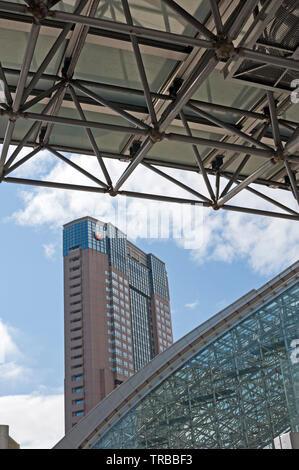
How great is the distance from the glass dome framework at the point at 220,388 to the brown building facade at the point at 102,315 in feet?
377

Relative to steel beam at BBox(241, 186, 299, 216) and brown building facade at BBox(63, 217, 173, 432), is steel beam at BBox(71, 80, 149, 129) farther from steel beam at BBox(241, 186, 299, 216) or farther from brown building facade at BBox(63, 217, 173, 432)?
brown building facade at BBox(63, 217, 173, 432)

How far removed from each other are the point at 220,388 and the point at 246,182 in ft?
86.0

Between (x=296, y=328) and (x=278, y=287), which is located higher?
(x=278, y=287)

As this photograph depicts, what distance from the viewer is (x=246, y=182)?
874 cm

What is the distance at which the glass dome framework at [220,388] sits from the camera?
3030 cm

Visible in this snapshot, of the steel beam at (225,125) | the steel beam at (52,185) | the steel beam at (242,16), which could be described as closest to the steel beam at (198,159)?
the steel beam at (225,125)

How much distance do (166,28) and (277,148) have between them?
2.25 metres

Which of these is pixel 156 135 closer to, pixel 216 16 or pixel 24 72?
pixel 24 72

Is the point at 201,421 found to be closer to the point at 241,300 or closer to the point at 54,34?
the point at 241,300

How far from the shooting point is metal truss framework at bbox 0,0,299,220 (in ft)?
19.3

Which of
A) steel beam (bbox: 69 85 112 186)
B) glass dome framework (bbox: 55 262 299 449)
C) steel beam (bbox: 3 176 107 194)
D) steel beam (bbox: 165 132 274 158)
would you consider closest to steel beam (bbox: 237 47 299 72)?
steel beam (bbox: 165 132 274 158)

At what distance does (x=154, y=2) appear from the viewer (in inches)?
276

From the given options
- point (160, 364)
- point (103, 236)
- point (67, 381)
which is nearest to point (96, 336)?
point (67, 381)

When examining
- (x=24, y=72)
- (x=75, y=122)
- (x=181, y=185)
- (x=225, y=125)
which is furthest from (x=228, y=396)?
(x=24, y=72)
